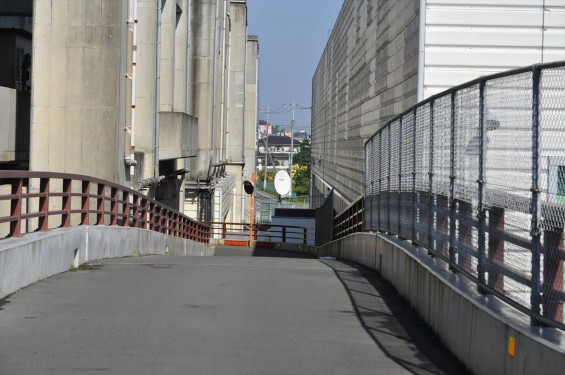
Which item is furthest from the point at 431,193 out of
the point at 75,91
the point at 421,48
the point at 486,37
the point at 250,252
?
the point at 250,252

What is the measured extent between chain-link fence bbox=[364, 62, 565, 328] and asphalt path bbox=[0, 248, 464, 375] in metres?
0.91

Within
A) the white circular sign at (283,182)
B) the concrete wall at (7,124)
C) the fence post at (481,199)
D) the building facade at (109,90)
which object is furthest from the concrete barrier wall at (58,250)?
the white circular sign at (283,182)

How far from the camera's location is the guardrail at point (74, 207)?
437 inches

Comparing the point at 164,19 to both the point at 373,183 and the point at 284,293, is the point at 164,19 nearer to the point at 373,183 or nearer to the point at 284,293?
the point at 373,183

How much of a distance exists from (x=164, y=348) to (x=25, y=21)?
2307 centimetres

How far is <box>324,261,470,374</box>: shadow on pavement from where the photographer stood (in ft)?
24.3

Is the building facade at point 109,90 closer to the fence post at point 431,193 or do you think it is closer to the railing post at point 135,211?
the railing post at point 135,211

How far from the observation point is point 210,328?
28.3 feet

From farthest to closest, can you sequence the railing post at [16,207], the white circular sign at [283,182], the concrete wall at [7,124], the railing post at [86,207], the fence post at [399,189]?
the white circular sign at [283,182] < the concrete wall at [7,124] < the railing post at [86,207] < the fence post at [399,189] < the railing post at [16,207]

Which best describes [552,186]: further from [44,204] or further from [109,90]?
[109,90]

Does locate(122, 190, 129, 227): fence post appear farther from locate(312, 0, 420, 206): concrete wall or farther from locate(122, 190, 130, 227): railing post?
locate(312, 0, 420, 206): concrete wall

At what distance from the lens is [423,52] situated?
18266 millimetres

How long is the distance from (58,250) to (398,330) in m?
5.48

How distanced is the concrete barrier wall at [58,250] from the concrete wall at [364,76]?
20.9ft
